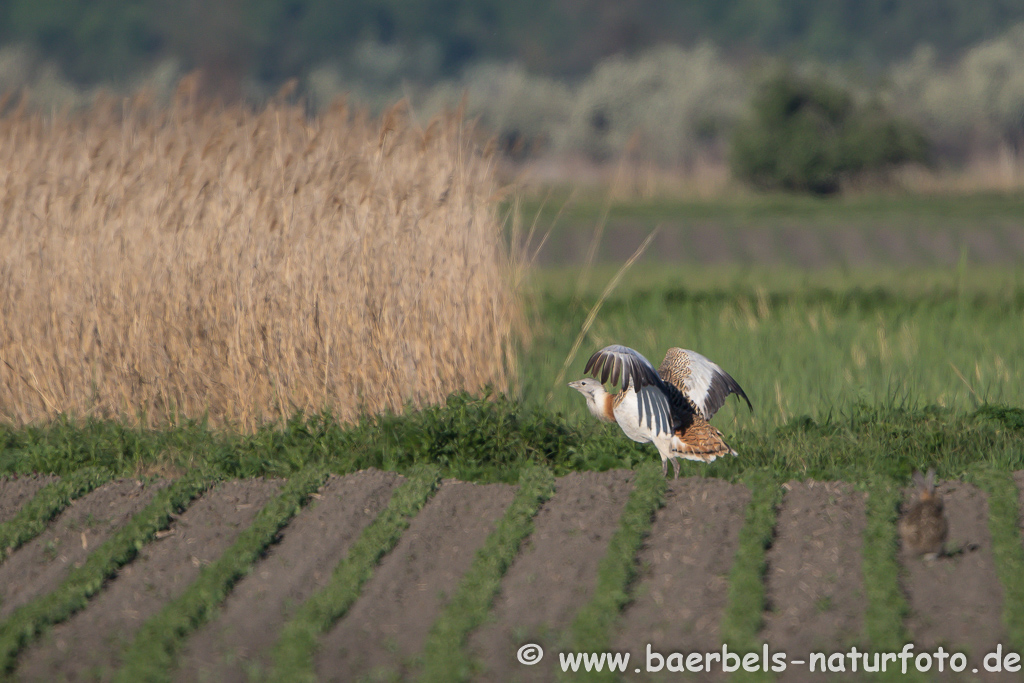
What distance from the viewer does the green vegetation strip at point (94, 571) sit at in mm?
4402

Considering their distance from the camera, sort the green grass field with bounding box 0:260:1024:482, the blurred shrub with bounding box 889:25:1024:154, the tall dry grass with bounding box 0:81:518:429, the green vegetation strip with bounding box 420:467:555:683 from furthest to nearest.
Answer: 1. the blurred shrub with bounding box 889:25:1024:154
2. the tall dry grass with bounding box 0:81:518:429
3. the green grass field with bounding box 0:260:1024:482
4. the green vegetation strip with bounding box 420:467:555:683

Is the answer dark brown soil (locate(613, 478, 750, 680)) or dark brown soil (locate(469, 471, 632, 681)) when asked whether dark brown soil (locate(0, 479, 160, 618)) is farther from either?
dark brown soil (locate(613, 478, 750, 680))

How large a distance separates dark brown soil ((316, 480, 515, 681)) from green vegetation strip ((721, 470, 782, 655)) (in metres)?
1.14

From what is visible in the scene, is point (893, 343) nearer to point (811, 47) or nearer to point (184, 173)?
point (184, 173)

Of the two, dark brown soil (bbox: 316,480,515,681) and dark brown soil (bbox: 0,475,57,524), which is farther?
dark brown soil (bbox: 0,475,57,524)

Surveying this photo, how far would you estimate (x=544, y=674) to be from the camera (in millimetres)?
4059

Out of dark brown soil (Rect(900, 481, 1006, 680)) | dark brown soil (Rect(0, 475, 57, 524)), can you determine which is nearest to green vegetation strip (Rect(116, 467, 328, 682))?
dark brown soil (Rect(0, 475, 57, 524))

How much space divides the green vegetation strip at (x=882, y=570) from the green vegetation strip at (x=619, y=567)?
3.06 ft

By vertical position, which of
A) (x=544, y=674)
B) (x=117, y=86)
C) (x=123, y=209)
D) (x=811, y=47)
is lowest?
(x=811, y=47)

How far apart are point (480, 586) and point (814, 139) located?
25.0 metres

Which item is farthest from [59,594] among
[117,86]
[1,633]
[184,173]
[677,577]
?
[117,86]

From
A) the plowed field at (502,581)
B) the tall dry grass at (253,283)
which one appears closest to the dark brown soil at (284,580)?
the plowed field at (502,581)

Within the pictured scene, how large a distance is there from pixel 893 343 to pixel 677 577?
4996mm

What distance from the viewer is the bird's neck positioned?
18.7 feet
